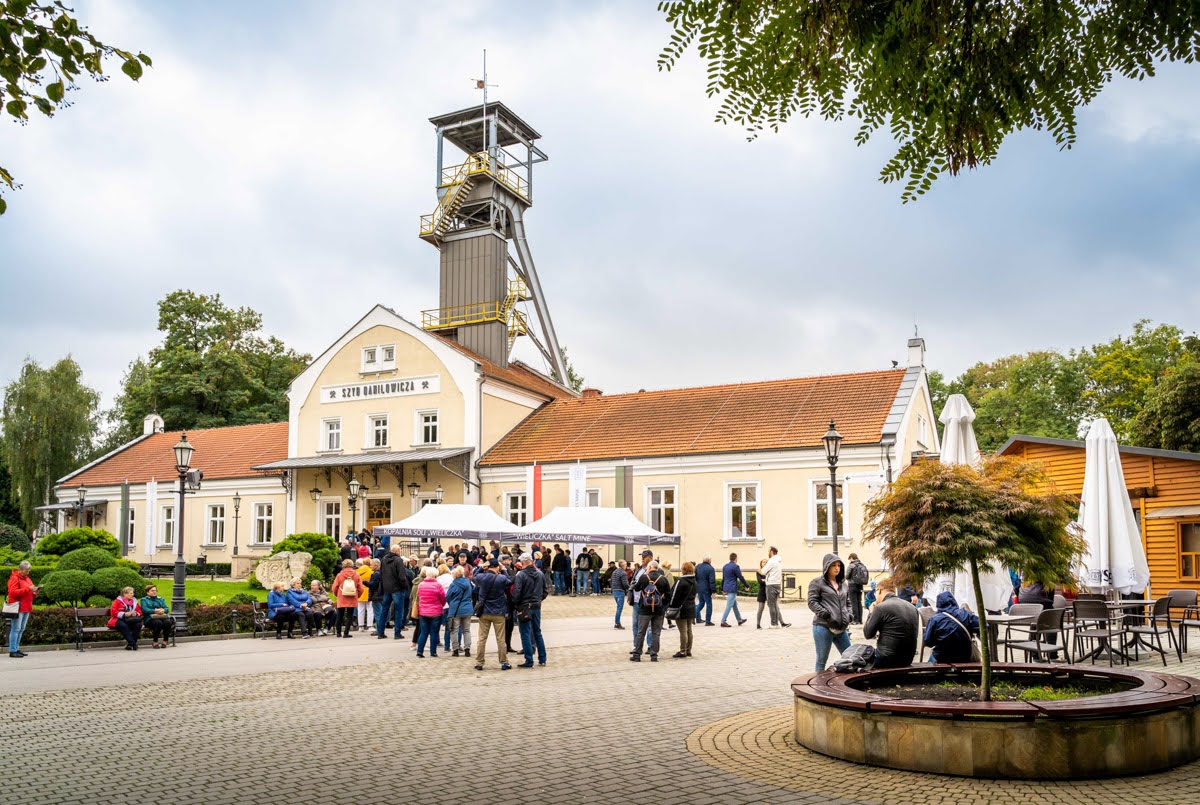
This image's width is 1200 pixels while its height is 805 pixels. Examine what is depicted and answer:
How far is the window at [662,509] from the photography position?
33844mm

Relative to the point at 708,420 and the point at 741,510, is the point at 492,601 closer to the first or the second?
the point at 741,510

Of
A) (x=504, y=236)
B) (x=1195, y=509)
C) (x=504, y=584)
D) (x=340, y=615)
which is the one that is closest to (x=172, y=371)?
(x=504, y=236)

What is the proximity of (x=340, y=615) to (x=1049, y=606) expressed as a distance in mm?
13565

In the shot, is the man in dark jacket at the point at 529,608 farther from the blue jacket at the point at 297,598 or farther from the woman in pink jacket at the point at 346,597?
the blue jacket at the point at 297,598

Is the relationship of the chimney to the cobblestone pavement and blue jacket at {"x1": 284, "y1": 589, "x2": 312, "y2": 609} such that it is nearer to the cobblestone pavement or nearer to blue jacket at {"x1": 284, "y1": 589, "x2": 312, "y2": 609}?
the cobblestone pavement

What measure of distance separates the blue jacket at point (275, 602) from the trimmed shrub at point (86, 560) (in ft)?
14.0

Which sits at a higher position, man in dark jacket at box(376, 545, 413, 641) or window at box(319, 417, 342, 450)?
window at box(319, 417, 342, 450)

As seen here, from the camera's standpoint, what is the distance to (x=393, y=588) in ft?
65.1

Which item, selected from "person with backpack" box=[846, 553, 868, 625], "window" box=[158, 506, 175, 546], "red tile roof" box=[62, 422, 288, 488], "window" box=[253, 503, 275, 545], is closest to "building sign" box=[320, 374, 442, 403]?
"red tile roof" box=[62, 422, 288, 488]

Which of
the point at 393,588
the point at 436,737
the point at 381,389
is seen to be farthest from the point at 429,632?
the point at 381,389

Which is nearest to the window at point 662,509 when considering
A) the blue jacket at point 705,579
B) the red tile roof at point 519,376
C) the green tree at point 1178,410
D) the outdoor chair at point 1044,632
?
the red tile roof at point 519,376

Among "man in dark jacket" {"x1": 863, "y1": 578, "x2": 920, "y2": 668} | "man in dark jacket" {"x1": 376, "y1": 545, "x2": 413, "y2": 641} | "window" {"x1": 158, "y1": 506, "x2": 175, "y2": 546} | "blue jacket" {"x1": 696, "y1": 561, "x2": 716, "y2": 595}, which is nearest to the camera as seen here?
"man in dark jacket" {"x1": 863, "y1": 578, "x2": 920, "y2": 668}

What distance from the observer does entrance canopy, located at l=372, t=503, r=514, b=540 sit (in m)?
27.2

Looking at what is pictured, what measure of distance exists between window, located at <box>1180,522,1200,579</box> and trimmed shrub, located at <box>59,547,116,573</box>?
23.3 meters
